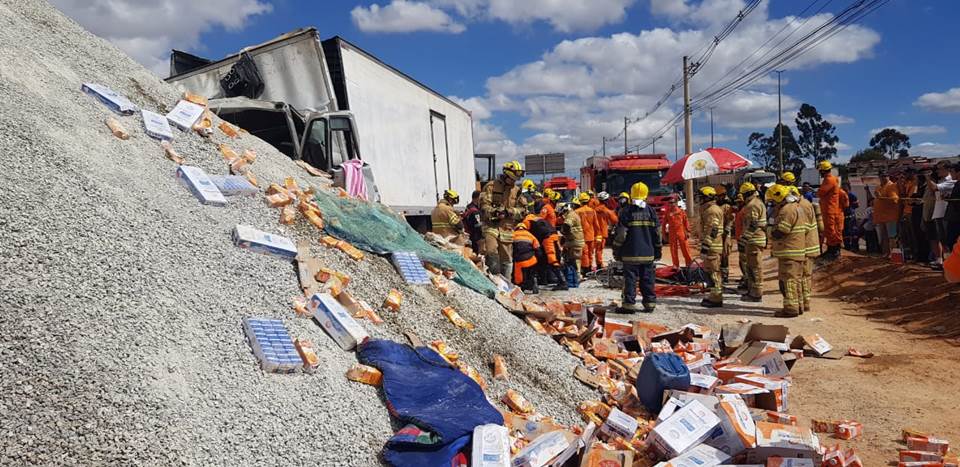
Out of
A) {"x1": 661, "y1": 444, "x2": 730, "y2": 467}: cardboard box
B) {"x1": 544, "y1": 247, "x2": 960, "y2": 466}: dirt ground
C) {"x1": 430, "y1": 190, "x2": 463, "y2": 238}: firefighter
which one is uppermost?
{"x1": 430, "y1": 190, "x2": 463, "y2": 238}: firefighter

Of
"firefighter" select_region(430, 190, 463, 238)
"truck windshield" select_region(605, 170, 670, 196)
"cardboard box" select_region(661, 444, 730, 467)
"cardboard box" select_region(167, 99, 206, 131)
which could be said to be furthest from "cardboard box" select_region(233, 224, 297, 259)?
"truck windshield" select_region(605, 170, 670, 196)

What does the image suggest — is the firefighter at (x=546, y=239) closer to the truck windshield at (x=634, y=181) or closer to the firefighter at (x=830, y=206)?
the firefighter at (x=830, y=206)

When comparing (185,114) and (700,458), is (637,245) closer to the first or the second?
(700,458)

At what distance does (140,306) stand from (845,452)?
4.37 meters

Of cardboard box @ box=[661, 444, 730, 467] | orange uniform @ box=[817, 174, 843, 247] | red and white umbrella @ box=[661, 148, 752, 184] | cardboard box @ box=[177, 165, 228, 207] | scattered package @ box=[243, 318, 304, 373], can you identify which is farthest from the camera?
red and white umbrella @ box=[661, 148, 752, 184]

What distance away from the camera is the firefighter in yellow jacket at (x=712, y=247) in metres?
9.73

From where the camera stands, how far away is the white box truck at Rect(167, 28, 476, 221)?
30.2 feet

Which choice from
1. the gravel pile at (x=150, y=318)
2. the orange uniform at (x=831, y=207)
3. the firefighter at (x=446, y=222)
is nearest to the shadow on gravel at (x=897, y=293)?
the orange uniform at (x=831, y=207)

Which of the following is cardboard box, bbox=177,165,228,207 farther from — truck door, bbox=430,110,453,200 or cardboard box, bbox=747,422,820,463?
truck door, bbox=430,110,453,200

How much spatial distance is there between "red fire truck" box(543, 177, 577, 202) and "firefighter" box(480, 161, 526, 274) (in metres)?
21.0

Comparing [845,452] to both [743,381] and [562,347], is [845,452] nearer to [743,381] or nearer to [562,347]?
[743,381]

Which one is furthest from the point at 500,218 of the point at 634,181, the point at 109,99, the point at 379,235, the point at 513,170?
the point at 634,181

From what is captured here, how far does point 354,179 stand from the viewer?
810 cm

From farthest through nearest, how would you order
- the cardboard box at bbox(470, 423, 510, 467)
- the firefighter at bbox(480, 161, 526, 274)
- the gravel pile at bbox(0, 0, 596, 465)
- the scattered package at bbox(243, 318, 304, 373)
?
the firefighter at bbox(480, 161, 526, 274)
the scattered package at bbox(243, 318, 304, 373)
the cardboard box at bbox(470, 423, 510, 467)
the gravel pile at bbox(0, 0, 596, 465)
